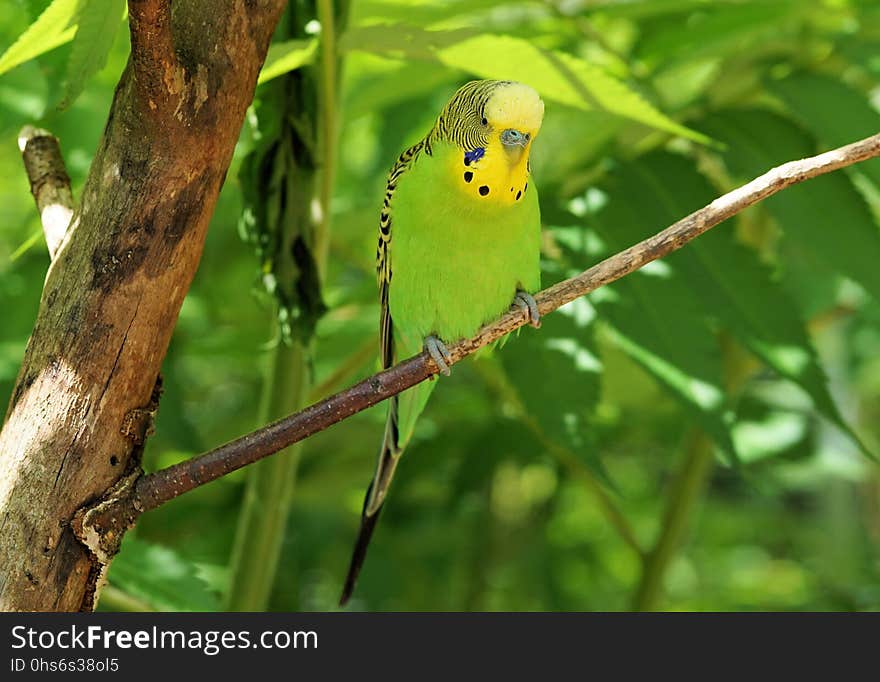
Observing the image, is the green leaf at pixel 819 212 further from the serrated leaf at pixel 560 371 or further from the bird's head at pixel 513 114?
the bird's head at pixel 513 114

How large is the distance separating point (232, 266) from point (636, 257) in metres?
1.78

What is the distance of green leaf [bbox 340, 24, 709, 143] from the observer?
170cm

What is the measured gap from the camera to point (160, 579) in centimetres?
190

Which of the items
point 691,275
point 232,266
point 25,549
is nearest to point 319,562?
point 232,266

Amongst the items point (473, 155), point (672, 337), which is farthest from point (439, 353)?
point (672, 337)

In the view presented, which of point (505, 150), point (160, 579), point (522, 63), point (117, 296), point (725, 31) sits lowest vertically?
point (160, 579)

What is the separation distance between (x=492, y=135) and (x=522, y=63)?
0.75 feet

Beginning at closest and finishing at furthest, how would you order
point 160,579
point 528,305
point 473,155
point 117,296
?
point 117,296 < point 473,155 < point 528,305 < point 160,579

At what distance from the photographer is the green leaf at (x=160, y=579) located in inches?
73.4

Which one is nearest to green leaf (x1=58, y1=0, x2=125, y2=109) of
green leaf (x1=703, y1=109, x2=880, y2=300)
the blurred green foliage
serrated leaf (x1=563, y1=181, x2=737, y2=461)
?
the blurred green foliage

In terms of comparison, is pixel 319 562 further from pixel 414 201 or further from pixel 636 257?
pixel 636 257

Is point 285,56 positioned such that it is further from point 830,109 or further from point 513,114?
point 830,109

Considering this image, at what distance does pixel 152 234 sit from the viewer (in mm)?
1349

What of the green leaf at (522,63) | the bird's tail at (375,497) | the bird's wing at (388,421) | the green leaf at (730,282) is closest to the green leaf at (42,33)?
the green leaf at (522,63)
